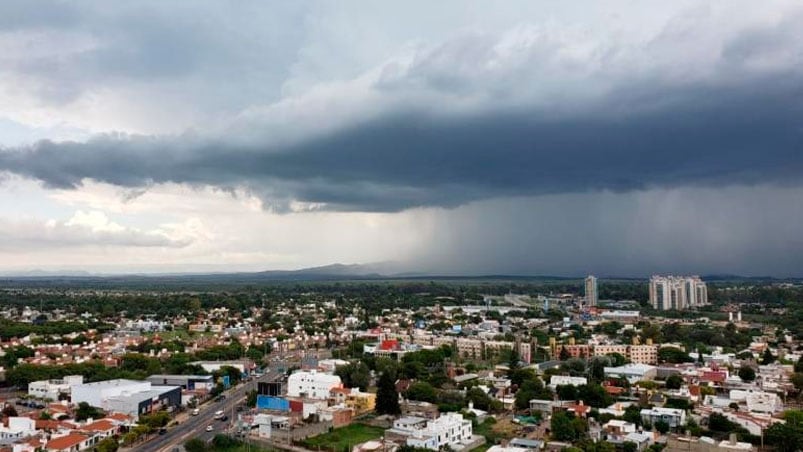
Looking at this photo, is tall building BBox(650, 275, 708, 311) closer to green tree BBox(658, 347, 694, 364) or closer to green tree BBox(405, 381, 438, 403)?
green tree BBox(658, 347, 694, 364)

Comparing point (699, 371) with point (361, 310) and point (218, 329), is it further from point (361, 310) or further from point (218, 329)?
point (361, 310)

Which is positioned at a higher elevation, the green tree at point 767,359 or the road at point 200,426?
the green tree at point 767,359

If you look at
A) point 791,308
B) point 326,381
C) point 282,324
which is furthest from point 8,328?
point 791,308

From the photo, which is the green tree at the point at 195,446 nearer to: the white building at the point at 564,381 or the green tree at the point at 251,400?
the green tree at the point at 251,400

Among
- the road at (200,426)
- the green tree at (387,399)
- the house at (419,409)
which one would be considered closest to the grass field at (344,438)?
the green tree at (387,399)

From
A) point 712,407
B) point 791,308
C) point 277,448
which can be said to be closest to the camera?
point 277,448

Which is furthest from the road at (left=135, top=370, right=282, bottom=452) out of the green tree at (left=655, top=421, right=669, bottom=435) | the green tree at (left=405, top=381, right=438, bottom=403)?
the green tree at (left=655, top=421, right=669, bottom=435)
